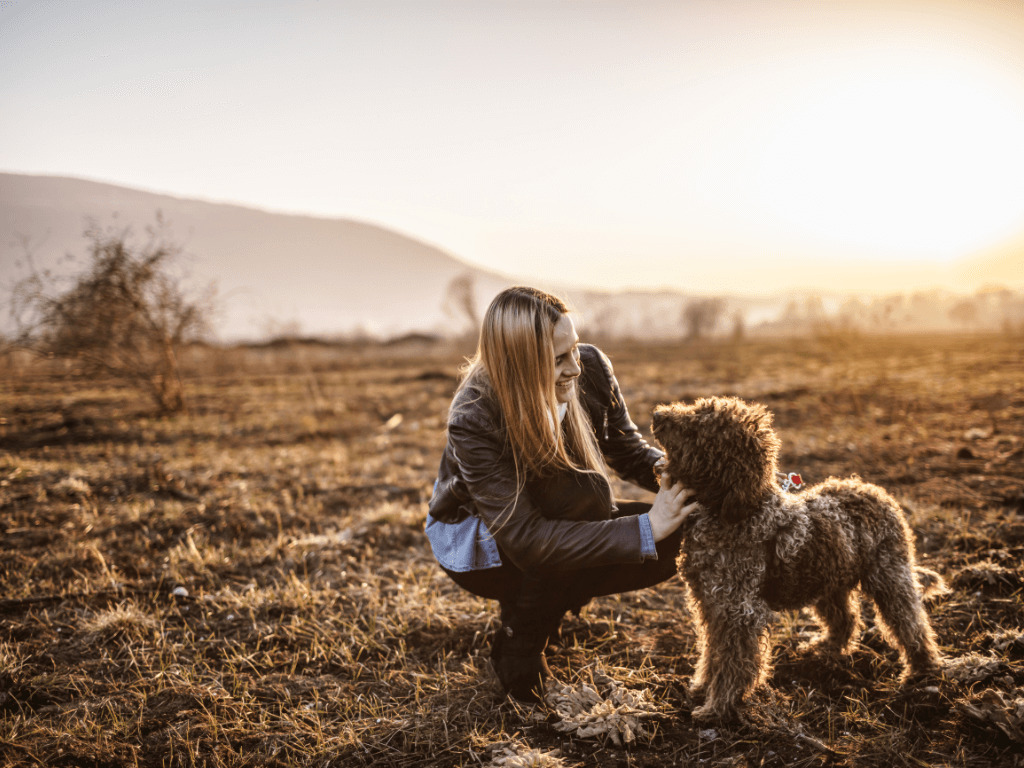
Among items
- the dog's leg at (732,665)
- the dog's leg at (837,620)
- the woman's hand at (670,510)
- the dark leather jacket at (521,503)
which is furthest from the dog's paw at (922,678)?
the dark leather jacket at (521,503)

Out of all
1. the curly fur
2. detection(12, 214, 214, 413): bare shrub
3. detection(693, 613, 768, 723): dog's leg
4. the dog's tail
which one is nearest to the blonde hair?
the curly fur

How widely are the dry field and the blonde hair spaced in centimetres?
153

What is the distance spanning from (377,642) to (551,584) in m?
1.61

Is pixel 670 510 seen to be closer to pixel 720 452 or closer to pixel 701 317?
pixel 720 452

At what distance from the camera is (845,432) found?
29.7 feet

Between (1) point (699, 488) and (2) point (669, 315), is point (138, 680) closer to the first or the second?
(1) point (699, 488)

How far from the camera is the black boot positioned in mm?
3299

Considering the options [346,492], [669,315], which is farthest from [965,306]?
[346,492]

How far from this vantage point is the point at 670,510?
2906 mm

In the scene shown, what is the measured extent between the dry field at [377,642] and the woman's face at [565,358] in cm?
183

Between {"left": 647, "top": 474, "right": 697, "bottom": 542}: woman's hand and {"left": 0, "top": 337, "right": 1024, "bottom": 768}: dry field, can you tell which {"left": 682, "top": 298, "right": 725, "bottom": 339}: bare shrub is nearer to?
{"left": 0, "top": 337, "right": 1024, "bottom": 768}: dry field

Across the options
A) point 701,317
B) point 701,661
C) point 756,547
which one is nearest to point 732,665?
point 701,661

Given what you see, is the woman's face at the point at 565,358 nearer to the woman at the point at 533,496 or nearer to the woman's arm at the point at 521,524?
the woman at the point at 533,496

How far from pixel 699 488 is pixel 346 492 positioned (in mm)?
5955
